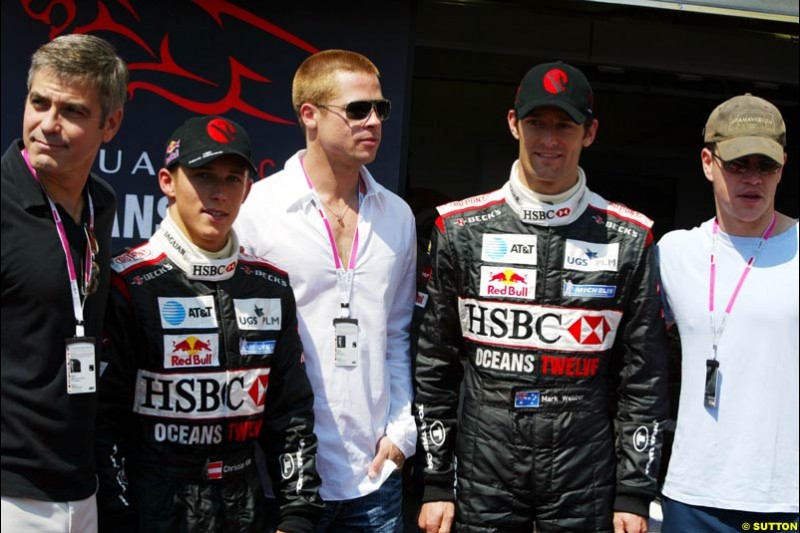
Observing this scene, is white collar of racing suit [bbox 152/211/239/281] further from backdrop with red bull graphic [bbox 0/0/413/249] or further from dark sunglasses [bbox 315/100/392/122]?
backdrop with red bull graphic [bbox 0/0/413/249]

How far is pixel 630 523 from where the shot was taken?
8.63 ft

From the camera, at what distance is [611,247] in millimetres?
2721

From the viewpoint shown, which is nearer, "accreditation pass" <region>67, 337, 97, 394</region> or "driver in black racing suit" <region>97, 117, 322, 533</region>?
"accreditation pass" <region>67, 337, 97, 394</region>

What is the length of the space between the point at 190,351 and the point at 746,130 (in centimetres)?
168

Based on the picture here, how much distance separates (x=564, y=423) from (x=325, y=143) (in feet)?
3.49

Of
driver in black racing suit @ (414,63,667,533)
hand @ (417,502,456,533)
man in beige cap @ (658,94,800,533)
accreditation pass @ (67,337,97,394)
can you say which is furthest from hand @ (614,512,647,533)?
accreditation pass @ (67,337,97,394)

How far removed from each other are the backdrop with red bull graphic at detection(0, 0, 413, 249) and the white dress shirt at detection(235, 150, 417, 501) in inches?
61.8

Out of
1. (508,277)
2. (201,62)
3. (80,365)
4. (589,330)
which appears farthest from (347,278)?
(201,62)

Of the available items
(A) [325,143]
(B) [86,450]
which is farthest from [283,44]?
(B) [86,450]

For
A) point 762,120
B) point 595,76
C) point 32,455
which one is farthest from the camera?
point 595,76

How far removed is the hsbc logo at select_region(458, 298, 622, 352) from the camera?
8.75 ft

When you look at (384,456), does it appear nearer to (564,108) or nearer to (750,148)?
(564,108)

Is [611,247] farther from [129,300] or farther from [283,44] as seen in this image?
[283,44]

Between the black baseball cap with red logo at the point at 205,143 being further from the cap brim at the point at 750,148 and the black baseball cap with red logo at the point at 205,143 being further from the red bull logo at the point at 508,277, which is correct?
the cap brim at the point at 750,148
